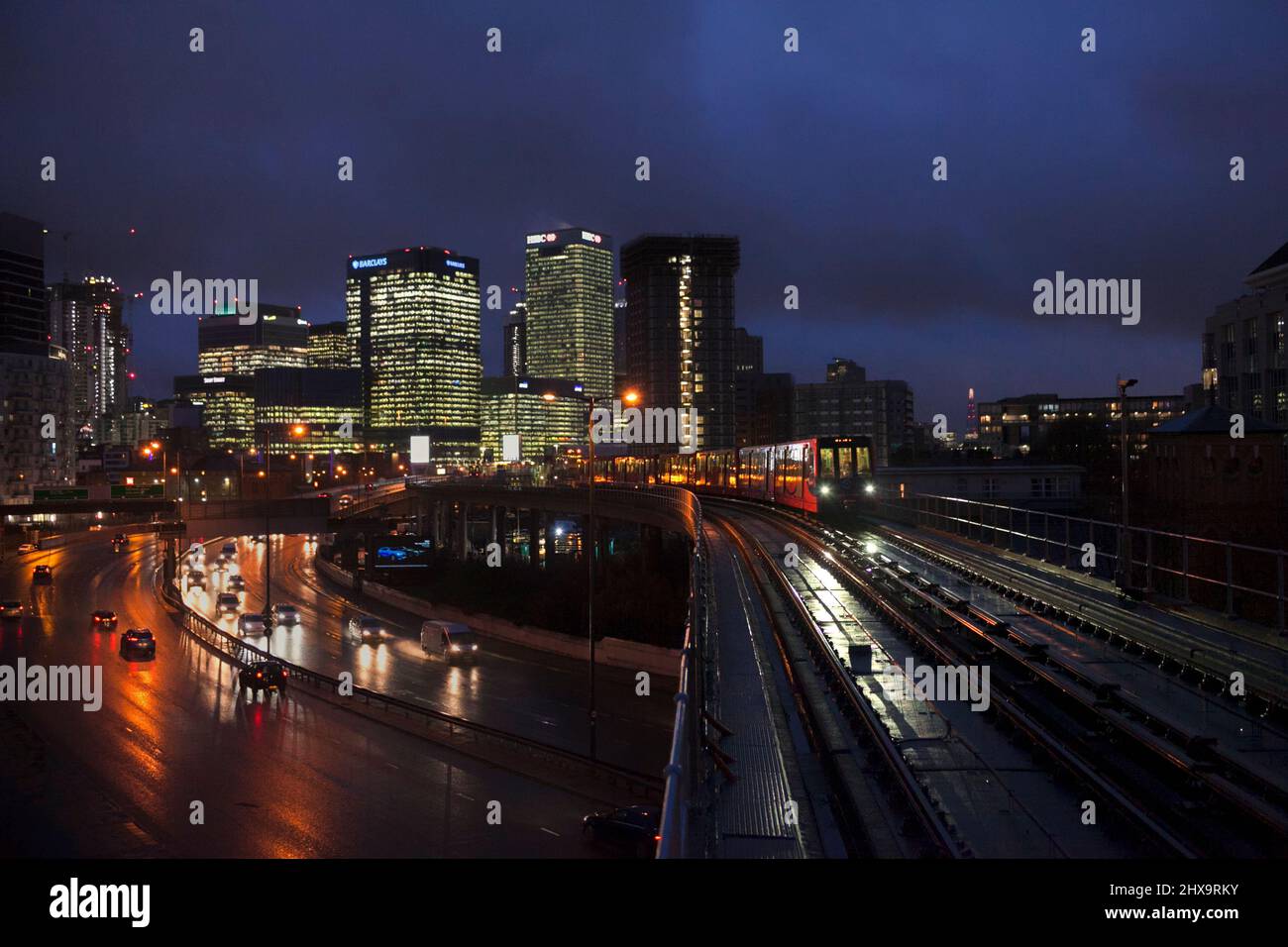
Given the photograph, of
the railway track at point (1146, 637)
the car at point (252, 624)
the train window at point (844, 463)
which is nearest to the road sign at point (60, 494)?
the car at point (252, 624)

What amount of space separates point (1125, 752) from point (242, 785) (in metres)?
15.8

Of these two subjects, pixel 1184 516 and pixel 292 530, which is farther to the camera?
pixel 292 530

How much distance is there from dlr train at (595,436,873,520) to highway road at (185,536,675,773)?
975 cm

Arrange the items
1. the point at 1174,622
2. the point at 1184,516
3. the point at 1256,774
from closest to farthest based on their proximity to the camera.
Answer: the point at 1256,774 < the point at 1174,622 < the point at 1184,516

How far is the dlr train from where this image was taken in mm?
34219

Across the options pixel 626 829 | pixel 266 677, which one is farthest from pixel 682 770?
pixel 266 677

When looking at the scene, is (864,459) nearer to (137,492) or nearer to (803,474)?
(803,474)

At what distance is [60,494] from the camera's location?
41.2 metres

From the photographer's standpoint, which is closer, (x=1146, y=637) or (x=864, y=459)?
(x=1146, y=637)

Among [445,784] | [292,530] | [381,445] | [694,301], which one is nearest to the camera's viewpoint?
[445,784]
